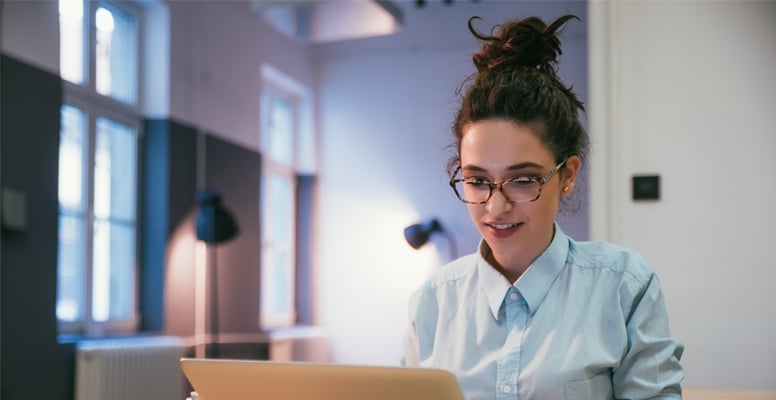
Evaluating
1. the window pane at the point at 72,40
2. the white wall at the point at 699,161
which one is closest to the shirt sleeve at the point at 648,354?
the white wall at the point at 699,161

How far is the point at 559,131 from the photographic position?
1.47 meters

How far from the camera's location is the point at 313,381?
1167mm

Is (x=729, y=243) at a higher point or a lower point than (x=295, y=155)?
lower

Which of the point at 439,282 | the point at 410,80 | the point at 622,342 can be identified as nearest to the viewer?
the point at 622,342

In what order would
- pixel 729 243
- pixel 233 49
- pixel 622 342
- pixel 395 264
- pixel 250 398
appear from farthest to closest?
pixel 233 49
pixel 395 264
pixel 729 243
pixel 622 342
pixel 250 398

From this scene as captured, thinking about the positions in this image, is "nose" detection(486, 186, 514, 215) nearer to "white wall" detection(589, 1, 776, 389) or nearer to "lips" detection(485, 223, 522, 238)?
"lips" detection(485, 223, 522, 238)

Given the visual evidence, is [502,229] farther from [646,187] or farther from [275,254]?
[275,254]

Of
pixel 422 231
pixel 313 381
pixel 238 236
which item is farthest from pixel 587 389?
pixel 238 236

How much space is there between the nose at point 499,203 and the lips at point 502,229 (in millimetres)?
34

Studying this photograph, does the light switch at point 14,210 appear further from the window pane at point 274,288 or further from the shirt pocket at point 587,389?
the shirt pocket at point 587,389

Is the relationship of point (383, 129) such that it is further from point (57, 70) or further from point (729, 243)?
point (729, 243)

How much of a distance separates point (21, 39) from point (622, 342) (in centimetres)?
372

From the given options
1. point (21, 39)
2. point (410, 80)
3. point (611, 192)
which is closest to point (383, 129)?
point (410, 80)

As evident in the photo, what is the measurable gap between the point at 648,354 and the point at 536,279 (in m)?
0.21
